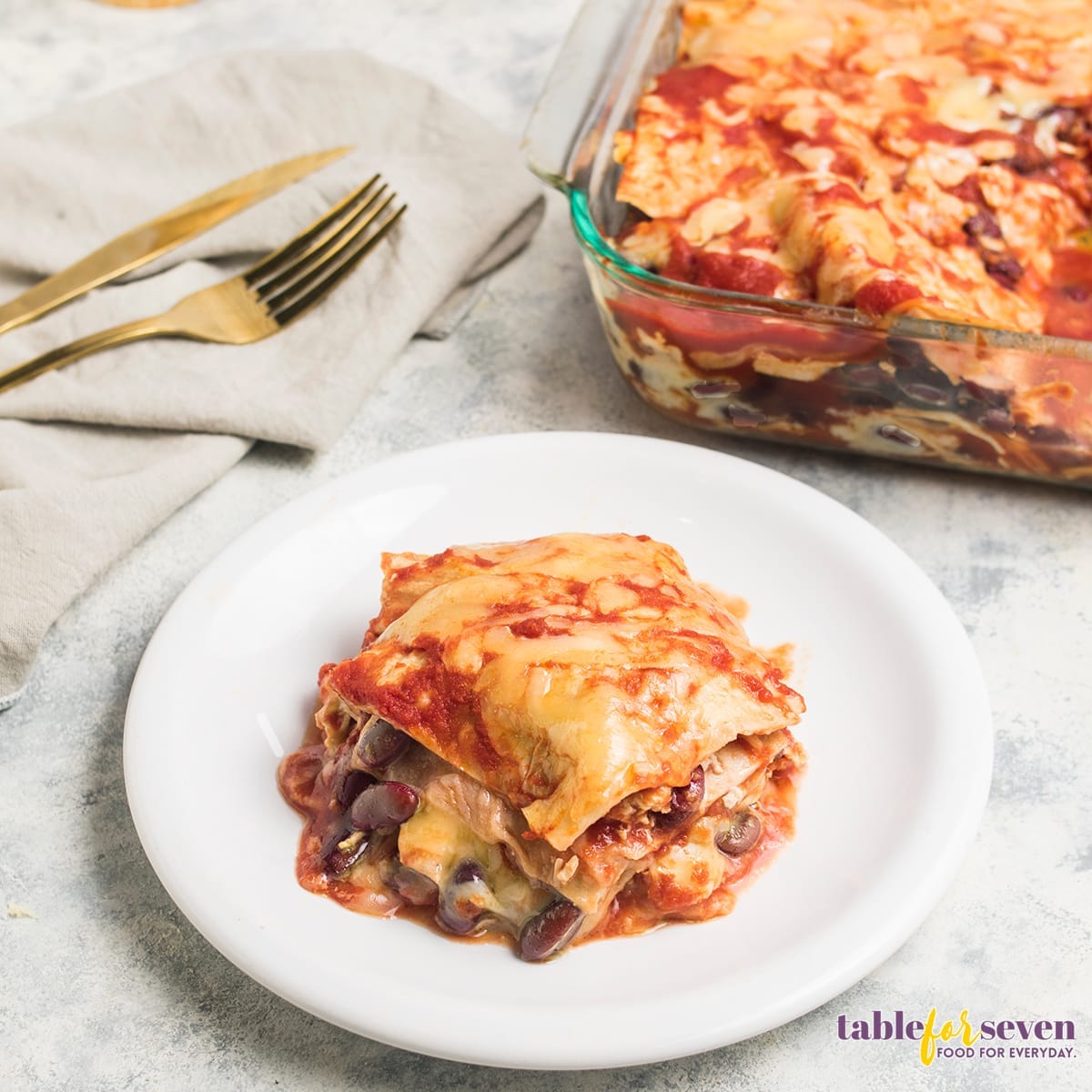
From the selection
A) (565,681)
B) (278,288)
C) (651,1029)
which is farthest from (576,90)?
(651,1029)

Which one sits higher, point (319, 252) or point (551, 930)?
point (319, 252)

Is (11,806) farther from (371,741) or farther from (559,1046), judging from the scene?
(559,1046)

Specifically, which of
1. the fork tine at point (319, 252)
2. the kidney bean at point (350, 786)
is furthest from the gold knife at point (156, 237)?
the kidney bean at point (350, 786)

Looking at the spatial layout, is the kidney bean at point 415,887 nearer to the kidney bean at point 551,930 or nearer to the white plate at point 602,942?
the white plate at point 602,942

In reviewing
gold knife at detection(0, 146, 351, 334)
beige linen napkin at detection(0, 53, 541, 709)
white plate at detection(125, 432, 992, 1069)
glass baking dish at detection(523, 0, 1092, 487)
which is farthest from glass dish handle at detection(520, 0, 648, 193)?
gold knife at detection(0, 146, 351, 334)

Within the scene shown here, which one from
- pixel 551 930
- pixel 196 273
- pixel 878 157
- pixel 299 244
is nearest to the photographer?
pixel 551 930

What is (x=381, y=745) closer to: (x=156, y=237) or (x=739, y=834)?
(x=739, y=834)
